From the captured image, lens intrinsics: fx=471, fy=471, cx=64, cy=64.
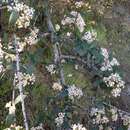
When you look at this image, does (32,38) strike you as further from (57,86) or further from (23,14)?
(57,86)

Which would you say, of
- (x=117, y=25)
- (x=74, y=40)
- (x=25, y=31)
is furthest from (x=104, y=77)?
(x=117, y=25)

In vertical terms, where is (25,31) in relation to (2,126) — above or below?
above

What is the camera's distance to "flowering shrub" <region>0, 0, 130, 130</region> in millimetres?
3070

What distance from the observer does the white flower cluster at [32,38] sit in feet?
10.7

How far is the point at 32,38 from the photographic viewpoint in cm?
330

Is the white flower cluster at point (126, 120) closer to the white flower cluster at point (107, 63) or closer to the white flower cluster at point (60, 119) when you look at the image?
the white flower cluster at point (107, 63)

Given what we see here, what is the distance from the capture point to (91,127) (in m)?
3.21

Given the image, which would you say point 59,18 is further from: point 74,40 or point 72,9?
point 74,40

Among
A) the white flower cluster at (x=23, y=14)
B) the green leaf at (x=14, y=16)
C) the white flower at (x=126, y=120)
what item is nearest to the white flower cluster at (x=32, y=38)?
the white flower cluster at (x=23, y=14)

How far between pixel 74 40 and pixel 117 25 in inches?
35.7

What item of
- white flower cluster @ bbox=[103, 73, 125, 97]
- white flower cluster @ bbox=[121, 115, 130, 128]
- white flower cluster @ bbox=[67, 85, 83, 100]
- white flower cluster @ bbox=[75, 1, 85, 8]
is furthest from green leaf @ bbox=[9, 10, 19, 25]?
white flower cluster @ bbox=[121, 115, 130, 128]

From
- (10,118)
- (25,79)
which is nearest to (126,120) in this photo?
(25,79)

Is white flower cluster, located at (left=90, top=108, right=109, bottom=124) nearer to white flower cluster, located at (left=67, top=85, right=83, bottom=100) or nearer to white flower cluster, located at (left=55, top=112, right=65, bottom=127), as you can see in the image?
white flower cluster, located at (left=67, top=85, right=83, bottom=100)

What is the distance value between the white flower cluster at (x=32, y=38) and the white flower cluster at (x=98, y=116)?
63 cm
